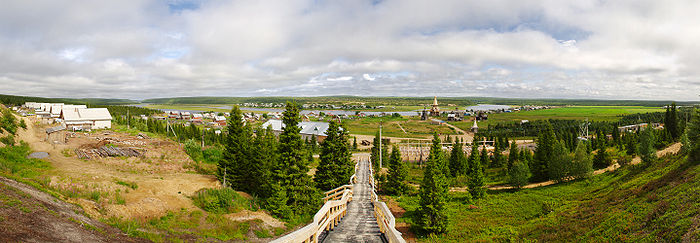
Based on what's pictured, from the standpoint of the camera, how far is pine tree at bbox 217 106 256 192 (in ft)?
83.2

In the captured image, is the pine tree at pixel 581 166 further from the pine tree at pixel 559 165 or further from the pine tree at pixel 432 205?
the pine tree at pixel 432 205

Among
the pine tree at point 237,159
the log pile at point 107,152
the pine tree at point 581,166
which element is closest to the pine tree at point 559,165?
the pine tree at point 581,166

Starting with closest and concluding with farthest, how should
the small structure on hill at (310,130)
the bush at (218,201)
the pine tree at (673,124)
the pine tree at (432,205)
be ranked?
the bush at (218,201) → the pine tree at (432,205) → the pine tree at (673,124) → the small structure on hill at (310,130)

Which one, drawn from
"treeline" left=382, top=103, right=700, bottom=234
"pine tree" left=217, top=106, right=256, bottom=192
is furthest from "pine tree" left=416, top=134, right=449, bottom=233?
"pine tree" left=217, top=106, right=256, bottom=192

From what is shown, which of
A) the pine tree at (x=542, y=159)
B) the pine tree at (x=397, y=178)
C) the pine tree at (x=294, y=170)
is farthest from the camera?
the pine tree at (x=542, y=159)

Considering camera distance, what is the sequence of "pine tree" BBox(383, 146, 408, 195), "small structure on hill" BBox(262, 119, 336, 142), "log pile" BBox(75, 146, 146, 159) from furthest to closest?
"small structure on hill" BBox(262, 119, 336, 142)
"pine tree" BBox(383, 146, 408, 195)
"log pile" BBox(75, 146, 146, 159)

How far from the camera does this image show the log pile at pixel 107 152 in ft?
94.2

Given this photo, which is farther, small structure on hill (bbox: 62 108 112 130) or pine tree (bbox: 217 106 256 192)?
small structure on hill (bbox: 62 108 112 130)

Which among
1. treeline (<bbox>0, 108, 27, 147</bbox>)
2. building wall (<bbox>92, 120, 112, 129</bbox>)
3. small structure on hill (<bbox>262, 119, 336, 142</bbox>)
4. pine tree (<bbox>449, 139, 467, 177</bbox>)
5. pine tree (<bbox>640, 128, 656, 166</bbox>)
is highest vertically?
treeline (<bbox>0, 108, 27, 147</bbox>)

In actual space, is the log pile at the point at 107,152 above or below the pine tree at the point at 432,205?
above

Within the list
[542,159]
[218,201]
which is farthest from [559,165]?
[218,201]

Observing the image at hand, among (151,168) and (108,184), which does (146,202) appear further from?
(151,168)

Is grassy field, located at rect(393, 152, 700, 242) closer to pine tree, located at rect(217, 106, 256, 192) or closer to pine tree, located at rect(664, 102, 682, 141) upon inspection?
pine tree, located at rect(217, 106, 256, 192)

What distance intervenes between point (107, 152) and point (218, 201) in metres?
21.4
